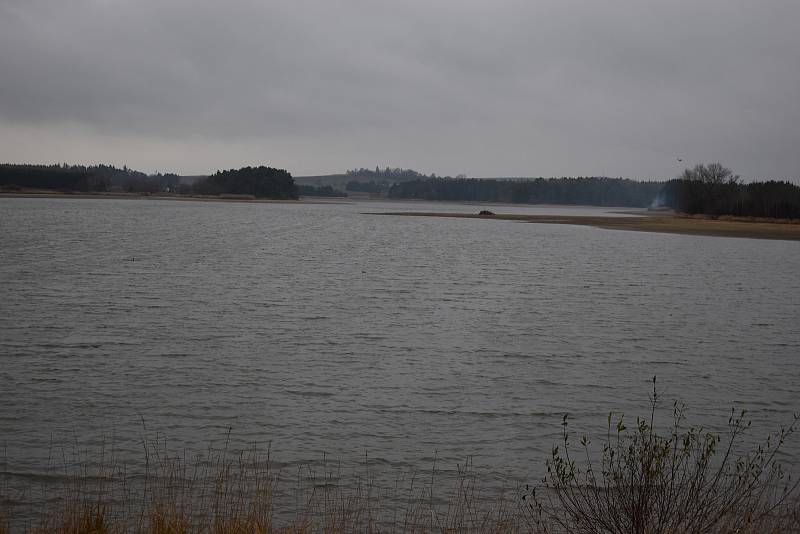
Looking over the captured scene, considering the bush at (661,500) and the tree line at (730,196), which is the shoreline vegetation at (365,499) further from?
the tree line at (730,196)

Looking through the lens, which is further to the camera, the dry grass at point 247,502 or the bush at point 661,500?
the dry grass at point 247,502

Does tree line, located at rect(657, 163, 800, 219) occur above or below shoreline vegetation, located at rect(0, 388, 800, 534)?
above

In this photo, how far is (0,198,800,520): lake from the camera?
12.2m

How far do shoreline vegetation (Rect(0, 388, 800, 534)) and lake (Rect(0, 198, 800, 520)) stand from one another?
67 cm

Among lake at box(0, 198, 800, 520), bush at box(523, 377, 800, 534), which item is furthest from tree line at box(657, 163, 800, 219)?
bush at box(523, 377, 800, 534)

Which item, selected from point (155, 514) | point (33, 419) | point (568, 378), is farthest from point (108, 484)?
point (568, 378)

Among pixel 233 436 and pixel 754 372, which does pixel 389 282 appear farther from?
pixel 233 436

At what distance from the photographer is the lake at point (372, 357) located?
12.2m

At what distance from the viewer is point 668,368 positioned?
57.2 ft

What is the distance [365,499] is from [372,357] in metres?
8.26

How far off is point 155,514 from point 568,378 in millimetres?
10267

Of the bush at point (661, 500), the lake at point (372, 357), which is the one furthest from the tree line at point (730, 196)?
the bush at point (661, 500)

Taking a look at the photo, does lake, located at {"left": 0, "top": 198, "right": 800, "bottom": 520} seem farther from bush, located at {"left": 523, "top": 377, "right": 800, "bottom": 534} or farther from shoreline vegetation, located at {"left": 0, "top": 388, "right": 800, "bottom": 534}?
bush, located at {"left": 523, "top": 377, "right": 800, "bottom": 534}

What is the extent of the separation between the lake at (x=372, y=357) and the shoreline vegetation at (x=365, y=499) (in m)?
0.67
